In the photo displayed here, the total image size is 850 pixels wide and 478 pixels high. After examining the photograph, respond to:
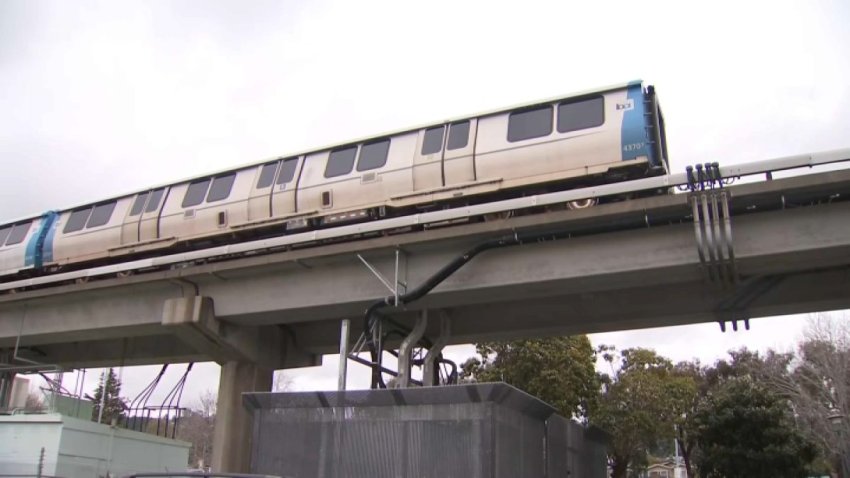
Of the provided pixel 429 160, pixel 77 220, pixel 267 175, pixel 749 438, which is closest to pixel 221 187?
pixel 267 175

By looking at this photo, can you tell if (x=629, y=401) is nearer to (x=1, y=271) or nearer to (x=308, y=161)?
(x=308, y=161)

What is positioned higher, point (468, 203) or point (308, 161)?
point (308, 161)

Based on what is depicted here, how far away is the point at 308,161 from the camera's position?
1888cm

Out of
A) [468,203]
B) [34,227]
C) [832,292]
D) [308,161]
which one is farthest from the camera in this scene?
[34,227]

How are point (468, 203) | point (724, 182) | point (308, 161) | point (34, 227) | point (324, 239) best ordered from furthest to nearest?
1. point (34, 227)
2. point (308, 161)
3. point (324, 239)
4. point (468, 203)
5. point (724, 182)

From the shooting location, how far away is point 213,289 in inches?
757

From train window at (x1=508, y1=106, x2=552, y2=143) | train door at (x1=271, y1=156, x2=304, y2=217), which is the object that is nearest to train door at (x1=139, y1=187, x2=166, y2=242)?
train door at (x1=271, y1=156, x2=304, y2=217)

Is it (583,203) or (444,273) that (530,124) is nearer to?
(583,203)

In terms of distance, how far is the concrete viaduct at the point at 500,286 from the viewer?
530 inches

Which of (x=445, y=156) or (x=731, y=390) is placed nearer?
(x=445, y=156)

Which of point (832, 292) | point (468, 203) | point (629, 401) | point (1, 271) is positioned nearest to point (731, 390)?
point (629, 401)

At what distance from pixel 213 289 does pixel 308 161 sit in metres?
4.29

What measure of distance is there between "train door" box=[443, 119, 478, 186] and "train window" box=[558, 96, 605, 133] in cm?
210

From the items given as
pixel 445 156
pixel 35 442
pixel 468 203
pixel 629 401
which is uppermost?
pixel 445 156
